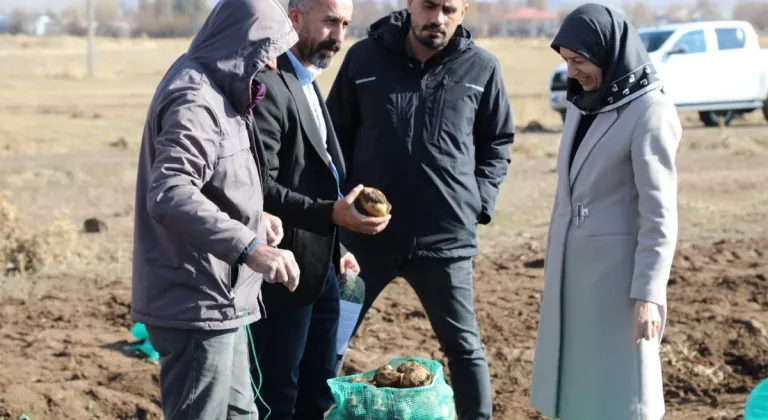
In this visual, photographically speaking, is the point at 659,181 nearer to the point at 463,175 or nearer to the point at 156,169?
the point at 463,175

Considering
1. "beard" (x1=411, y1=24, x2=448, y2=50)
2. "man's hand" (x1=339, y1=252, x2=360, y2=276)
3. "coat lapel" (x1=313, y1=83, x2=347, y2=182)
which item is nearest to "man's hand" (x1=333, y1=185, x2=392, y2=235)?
"coat lapel" (x1=313, y1=83, x2=347, y2=182)

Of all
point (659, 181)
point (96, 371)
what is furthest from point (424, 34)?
point (96, 371)

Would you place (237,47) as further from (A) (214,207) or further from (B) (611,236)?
(B) (611,236)

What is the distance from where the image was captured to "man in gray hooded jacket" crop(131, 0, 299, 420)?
3.57m

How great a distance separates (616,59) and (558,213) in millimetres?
639

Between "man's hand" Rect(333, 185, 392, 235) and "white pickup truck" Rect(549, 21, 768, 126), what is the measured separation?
56.2 feet

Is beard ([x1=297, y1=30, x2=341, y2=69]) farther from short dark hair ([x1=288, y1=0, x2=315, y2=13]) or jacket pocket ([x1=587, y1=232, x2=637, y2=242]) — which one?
jacket pocket ([x1=587, y1=232, x2=637, y2=242])

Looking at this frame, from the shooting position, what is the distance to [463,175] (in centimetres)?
514

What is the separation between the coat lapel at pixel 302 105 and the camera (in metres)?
4.59

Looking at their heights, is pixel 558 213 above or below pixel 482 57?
below

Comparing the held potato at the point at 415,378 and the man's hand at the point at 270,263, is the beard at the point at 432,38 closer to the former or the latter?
the held potato at the point at 415,378

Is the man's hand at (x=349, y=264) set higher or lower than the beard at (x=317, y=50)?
lower

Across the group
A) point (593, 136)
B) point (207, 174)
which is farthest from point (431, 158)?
point (207, 174)

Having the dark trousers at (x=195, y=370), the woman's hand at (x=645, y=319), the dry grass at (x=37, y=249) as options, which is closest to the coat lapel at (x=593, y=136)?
the woman's hand at (x=645, y=319)
